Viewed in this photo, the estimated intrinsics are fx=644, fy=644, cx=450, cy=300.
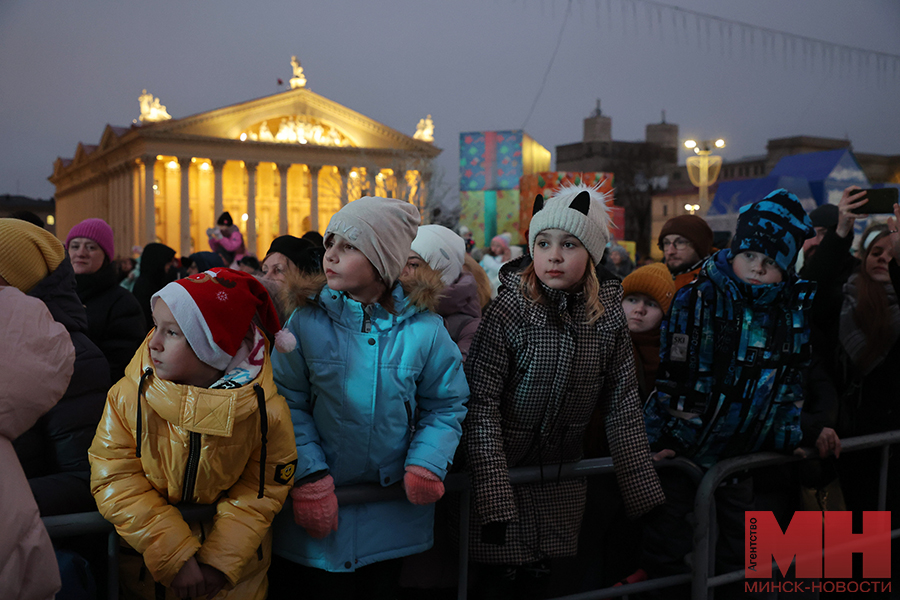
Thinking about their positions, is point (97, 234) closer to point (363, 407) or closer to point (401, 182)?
point (363, 407)

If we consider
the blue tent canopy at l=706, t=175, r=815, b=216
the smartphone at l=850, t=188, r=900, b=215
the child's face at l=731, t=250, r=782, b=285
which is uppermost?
the blue tent canopy at l=706, t=175, r=815, b=216

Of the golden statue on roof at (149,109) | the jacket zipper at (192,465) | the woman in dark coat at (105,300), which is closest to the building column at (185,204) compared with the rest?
the golden statue on roof at (149,109)

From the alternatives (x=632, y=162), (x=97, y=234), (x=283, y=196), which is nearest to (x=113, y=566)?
(x=97, y=234)

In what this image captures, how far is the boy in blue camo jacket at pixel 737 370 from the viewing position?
291cm

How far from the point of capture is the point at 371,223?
2.41 metres

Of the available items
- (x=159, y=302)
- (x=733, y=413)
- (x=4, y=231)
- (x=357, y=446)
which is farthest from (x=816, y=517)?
(x=4, y=231)

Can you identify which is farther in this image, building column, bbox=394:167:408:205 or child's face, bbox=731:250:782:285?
building column, bbox=394:167:408:205

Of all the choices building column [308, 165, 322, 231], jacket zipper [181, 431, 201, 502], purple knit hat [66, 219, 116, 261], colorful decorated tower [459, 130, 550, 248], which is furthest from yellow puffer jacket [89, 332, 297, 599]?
building column [308, 165, 322, 231]

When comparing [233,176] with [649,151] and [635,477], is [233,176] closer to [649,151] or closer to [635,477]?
[649,151]

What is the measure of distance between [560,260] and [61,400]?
199 cm

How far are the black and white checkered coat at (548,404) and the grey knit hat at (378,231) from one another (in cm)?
47

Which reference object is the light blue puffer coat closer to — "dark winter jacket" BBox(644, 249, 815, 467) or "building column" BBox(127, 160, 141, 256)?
"dark winter jacket" BBox(644, 249, 815, 467)

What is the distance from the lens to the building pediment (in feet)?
154

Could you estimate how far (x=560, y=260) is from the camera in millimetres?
2615
